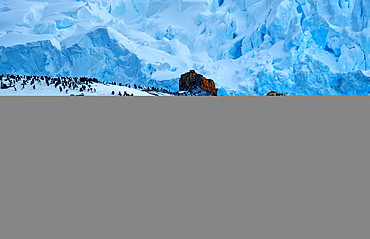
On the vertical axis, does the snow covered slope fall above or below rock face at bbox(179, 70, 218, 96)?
above

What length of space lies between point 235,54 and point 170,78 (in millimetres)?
2472

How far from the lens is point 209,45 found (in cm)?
856

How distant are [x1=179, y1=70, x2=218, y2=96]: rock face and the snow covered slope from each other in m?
1.78

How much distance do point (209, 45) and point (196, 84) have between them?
13.0ft

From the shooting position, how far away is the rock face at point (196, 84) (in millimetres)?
4809

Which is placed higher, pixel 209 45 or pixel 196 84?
pixel 209 45

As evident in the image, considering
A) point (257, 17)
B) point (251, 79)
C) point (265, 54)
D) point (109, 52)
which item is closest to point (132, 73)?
point (109, 52)

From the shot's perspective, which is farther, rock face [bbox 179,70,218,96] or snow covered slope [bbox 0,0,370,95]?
snow covered slope [bbox 0,0,370,95]

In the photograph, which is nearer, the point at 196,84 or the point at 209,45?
the point at 196,84

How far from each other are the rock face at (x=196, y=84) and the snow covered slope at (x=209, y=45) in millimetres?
1783

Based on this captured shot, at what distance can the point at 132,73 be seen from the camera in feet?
24.4

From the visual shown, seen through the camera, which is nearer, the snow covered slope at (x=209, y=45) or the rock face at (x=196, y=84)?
the rock face at (x=196, y=84)

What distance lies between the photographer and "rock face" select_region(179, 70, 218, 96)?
15.8 feet

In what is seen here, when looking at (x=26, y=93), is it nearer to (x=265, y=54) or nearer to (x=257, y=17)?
(x=265, y=54)
